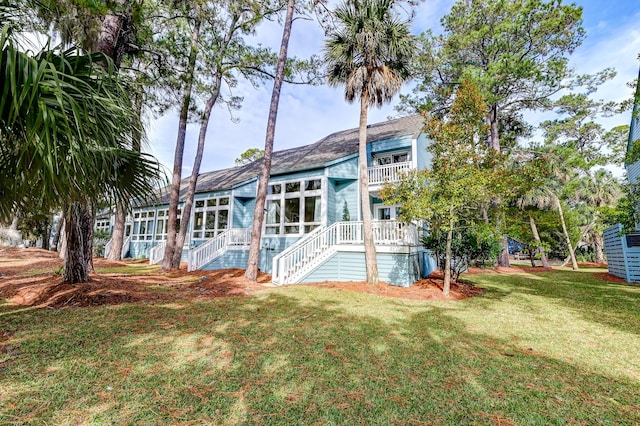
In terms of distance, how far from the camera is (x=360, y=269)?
9805mm

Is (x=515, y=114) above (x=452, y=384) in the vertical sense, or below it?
above

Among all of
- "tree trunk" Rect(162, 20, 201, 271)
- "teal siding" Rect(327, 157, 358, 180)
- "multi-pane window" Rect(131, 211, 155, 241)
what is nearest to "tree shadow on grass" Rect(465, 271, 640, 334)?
"teal siding" Rect(327, 157, 358, 180)

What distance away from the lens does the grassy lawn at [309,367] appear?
2.47 m

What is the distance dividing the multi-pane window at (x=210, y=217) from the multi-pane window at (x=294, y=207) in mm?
3180

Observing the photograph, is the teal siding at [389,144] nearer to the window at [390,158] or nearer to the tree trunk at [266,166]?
the window at [390,158]

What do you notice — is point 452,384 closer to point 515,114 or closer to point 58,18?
point 58,18

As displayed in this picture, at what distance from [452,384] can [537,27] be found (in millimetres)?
22450

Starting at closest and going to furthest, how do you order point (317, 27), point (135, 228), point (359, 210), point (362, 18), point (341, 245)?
point (362, 18) → point (341, 245) → point (317, 27) → point (359, 210) → point (135, 228)

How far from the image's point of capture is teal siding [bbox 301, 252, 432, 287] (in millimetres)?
9508

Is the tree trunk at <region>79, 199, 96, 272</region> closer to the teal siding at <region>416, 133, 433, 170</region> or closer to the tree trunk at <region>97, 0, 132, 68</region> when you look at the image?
the tree trunk at <region>97, 0, 132, 68</region>

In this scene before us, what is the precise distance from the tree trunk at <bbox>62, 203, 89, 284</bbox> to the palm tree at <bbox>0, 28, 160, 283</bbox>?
233 cm

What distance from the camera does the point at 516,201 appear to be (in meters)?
20.4

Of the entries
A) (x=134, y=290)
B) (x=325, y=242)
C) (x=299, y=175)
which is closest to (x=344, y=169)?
(x=299, y=175)

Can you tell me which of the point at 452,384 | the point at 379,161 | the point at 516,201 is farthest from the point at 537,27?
the point at 452,384
